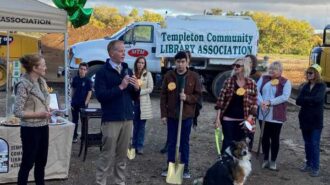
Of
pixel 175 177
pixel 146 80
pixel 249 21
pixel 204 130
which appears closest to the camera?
pixel 175 177

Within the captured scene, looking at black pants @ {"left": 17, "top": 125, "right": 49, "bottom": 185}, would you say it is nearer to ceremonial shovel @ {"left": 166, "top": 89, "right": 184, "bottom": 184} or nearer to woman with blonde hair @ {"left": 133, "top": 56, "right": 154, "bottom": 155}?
ceremonial shovel @ {"left": 166, "top": 89, "right": 184, "bottom": 184}

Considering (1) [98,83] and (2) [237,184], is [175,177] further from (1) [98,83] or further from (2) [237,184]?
(1) [98,83]

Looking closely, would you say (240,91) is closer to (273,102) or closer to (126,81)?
(273,102)

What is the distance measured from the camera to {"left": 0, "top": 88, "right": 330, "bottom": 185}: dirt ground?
681 centimetres

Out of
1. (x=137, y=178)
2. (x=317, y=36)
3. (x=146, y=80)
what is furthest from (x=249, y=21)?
(x=317, y=36)

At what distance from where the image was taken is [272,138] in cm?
732

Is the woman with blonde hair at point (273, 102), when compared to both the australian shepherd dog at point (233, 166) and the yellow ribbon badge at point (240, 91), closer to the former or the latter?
the yellow ribbon badge at point (240, 91)

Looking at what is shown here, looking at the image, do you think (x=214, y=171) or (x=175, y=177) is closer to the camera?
(x=214, y=171)

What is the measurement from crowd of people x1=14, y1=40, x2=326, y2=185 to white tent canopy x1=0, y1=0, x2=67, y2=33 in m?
1.49

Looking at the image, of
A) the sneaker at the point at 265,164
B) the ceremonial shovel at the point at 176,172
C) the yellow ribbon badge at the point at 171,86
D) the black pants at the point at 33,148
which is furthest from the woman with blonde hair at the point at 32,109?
the sneaker at the point at 265,164

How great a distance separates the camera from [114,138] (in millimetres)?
5625

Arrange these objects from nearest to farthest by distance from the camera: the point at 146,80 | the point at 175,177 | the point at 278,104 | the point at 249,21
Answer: the point at 175,177 → the point at 278,104 → the point at 146,80 → the point at 249,21

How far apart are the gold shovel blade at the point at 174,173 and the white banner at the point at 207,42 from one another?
323 inches

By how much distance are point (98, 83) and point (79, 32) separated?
25.0 metres
